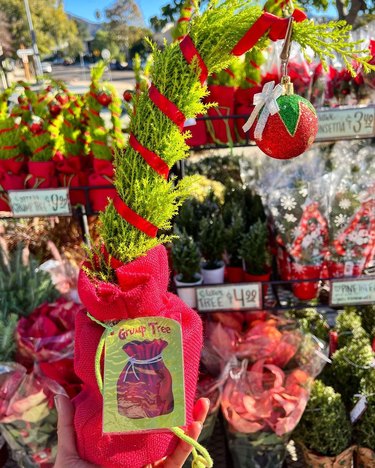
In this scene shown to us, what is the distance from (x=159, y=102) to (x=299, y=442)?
0.96 meters

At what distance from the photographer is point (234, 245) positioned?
1.15 m

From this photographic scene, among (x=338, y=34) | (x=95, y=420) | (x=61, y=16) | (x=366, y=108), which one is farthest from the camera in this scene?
(x=61, y=16)

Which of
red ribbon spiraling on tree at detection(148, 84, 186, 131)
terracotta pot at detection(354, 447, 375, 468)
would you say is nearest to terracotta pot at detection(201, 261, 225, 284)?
terracotta pot at detection(354, 447, 375, 468)

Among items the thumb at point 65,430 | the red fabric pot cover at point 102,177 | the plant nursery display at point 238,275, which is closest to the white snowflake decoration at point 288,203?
the plant nursery display at point 238,275

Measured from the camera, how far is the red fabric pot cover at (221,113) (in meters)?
1.12

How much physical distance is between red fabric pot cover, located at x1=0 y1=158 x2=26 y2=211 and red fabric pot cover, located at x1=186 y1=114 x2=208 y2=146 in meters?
0.49

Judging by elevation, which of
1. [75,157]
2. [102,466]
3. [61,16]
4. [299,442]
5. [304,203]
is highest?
[61,16]

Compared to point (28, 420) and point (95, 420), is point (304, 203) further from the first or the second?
point (28, 420)

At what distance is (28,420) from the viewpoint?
41.2 inches

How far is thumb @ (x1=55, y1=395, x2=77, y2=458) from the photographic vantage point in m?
0.65

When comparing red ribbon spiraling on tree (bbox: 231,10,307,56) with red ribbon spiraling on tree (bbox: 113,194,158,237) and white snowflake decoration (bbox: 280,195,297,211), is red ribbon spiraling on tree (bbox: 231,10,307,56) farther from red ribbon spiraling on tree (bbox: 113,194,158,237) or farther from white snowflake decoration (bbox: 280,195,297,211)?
white snowflake decoration (bbox: 280,195,297,211)

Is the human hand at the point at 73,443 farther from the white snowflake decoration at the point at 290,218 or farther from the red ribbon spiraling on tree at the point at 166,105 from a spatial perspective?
the white snowflake decoration at the point at 290,218

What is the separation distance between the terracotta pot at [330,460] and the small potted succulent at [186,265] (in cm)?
47

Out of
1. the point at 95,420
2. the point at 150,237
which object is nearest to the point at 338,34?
the point at 150,237
